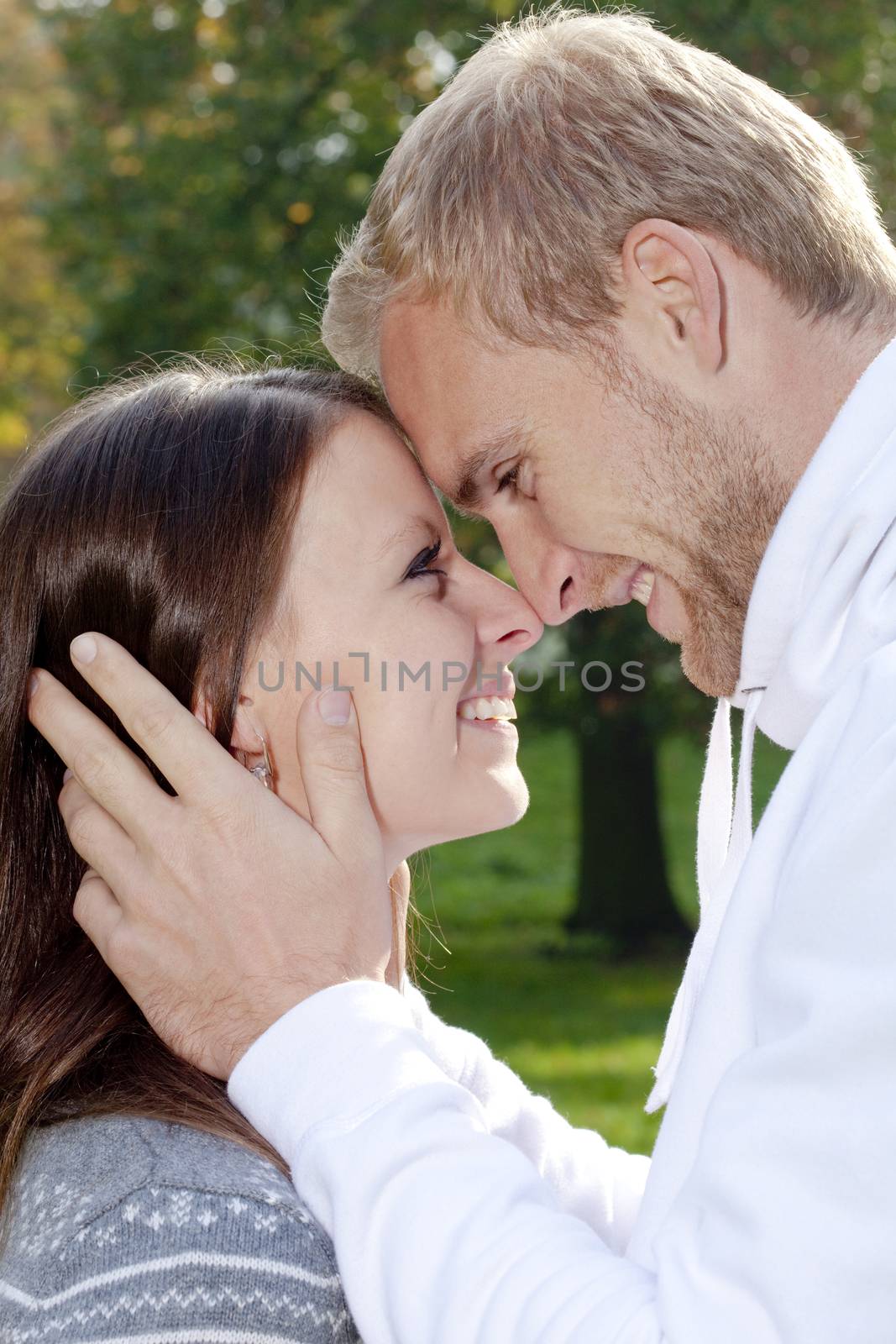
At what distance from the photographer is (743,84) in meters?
2.77

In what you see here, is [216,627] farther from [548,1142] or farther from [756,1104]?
[756,1104]

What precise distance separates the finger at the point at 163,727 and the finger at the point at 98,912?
23 cm

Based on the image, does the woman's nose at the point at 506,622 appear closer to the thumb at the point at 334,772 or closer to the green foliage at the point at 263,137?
the thumb at the point at 334,772

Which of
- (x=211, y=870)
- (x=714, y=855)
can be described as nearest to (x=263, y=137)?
(x=714, y=855)

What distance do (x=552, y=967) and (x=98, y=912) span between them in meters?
10.3

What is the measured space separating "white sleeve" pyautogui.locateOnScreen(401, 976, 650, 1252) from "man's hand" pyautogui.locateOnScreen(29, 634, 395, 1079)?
1.61ft

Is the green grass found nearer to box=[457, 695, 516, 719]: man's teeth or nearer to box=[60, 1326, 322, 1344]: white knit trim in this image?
box=[457, 695, 516, 719]: man's teeth

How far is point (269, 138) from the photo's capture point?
10477 millimetres

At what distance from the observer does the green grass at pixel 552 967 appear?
851cm

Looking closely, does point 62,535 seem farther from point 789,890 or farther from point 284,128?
point 284,128

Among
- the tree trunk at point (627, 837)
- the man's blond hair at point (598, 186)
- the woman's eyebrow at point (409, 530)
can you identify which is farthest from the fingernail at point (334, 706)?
the tree trunk at point (627, 837)

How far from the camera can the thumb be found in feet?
7.97

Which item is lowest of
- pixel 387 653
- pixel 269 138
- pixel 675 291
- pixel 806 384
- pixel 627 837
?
pixel 627 837

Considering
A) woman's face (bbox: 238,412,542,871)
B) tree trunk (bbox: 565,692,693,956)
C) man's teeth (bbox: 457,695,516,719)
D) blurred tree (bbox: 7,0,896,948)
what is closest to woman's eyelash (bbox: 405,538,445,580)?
woman's face (bbox: 238,412,542,871)
